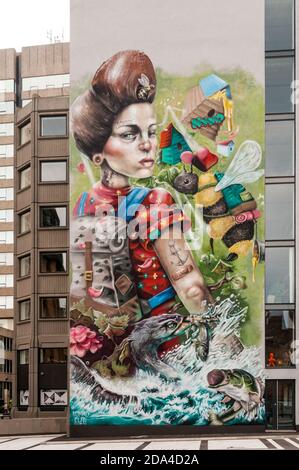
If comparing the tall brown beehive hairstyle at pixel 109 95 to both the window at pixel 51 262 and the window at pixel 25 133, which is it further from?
the window at pixel 25 133

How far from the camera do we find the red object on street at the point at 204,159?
34625 mm

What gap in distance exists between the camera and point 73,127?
3578 cm

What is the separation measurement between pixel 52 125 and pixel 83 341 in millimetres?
16059

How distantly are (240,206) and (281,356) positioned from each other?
7.46 meters

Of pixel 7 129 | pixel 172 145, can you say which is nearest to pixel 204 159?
pixel 172 145

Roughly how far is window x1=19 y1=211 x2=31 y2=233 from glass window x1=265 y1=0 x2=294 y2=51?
18082 mm

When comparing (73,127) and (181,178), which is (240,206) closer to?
(181,178)

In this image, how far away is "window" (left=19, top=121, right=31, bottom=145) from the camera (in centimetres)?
4542

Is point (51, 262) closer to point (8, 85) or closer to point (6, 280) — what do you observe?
point (6, 280)

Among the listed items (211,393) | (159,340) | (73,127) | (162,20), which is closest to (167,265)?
(159,340)

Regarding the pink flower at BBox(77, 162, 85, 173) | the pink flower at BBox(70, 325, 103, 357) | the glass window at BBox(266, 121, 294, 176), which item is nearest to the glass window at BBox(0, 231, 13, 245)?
the pink flower at BBox(77, 162, 85, 173)

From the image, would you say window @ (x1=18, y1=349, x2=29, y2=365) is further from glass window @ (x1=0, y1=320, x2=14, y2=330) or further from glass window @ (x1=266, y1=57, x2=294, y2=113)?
glass window @ (x1=0, y1=320, x2=14, y2=330)

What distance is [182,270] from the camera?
3394 cm

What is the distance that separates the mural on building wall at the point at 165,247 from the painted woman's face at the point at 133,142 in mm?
49
